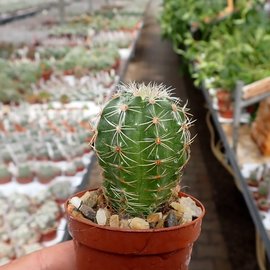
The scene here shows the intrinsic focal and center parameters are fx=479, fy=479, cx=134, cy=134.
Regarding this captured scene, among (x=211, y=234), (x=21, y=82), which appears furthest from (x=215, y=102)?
(x=21, y=82)

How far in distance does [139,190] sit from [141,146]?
93 mm

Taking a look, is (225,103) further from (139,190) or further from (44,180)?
(139,190)

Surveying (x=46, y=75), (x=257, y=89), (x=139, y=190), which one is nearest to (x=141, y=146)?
(x=139, y=190)

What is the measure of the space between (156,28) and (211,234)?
1091cm

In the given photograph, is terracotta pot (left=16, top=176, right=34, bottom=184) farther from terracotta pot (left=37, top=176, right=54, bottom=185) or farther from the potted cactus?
the potted cactus

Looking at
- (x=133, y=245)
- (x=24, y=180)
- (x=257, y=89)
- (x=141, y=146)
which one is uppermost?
(x=141, y=146)

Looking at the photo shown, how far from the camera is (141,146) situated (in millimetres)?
869

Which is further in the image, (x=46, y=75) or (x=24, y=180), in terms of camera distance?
(x=46, y=75)

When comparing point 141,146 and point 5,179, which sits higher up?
point 141,146

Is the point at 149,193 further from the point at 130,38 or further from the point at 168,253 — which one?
the point at 130,38

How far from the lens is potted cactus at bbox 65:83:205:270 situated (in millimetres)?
866

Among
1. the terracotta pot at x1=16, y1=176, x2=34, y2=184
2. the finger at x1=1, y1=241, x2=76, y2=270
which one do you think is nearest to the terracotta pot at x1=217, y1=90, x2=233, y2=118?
the terracotta pot at x1=16, y1=176, x2=34, y2=184

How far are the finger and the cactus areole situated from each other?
0.78 ft

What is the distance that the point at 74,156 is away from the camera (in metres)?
3.31
